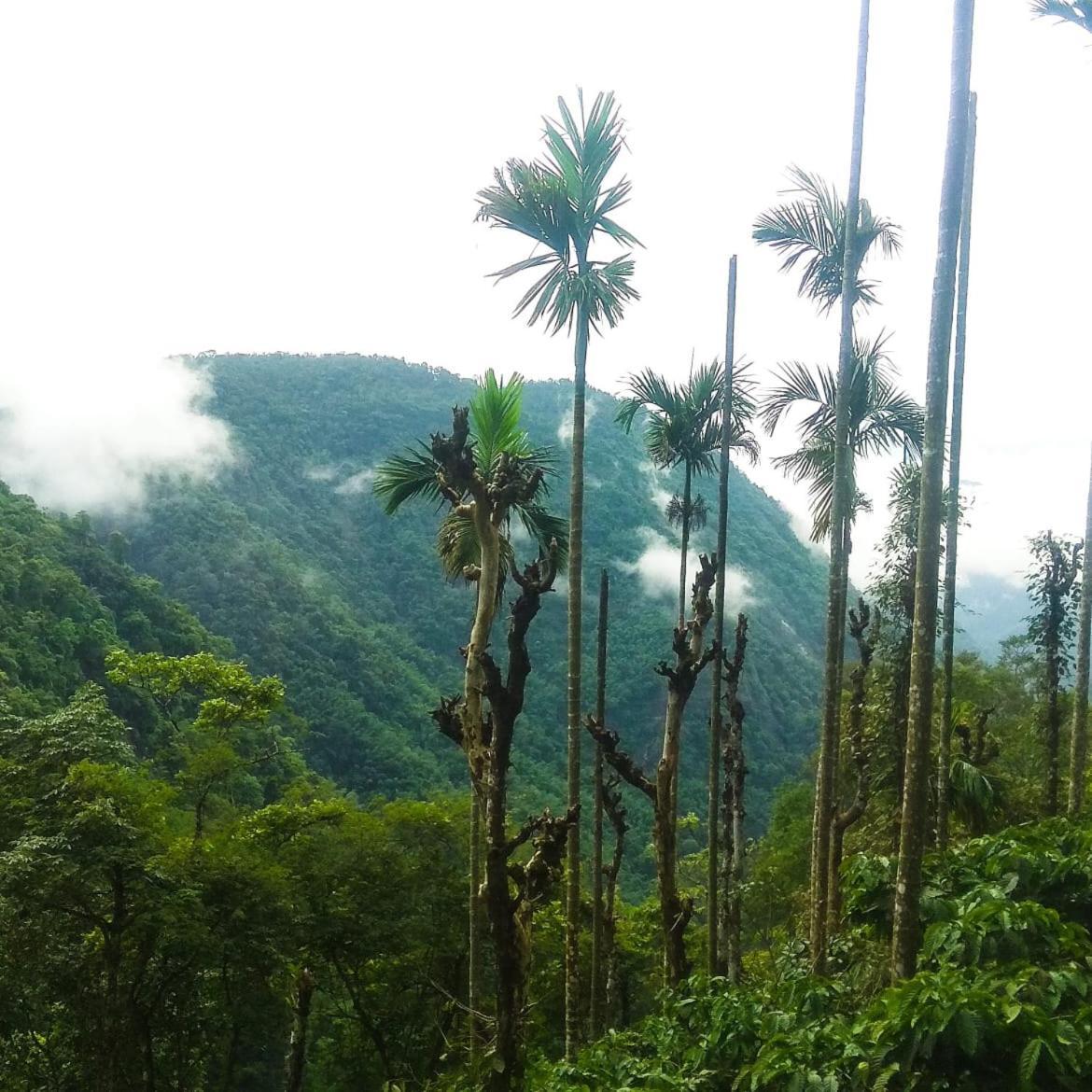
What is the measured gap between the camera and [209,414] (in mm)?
91312

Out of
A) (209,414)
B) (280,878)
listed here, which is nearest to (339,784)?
(280,878)

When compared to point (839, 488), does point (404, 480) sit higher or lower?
lower

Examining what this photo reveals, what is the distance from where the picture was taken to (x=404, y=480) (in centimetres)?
946

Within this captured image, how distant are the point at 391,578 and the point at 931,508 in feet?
228

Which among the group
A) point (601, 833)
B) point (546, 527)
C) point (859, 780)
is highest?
point (546, 527)

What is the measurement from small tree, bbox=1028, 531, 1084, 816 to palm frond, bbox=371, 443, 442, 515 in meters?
10.9

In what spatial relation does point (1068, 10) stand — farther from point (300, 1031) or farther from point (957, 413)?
point (300, 1031)

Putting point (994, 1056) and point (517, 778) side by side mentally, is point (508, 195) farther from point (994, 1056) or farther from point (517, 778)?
point (517, 778)

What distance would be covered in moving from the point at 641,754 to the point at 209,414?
58226 mm

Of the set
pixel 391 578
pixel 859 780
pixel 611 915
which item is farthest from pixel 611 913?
pixel 391 578

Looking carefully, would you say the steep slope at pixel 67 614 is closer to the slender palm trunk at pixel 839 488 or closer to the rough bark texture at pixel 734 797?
the rough bark texture at pixel 734 797

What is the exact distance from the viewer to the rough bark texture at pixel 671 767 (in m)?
9.34

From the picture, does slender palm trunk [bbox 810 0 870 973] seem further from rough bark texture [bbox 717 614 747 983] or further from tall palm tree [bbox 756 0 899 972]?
rough bark texture [bbox 717 614 747 983]

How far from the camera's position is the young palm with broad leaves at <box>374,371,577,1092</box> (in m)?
5.32
